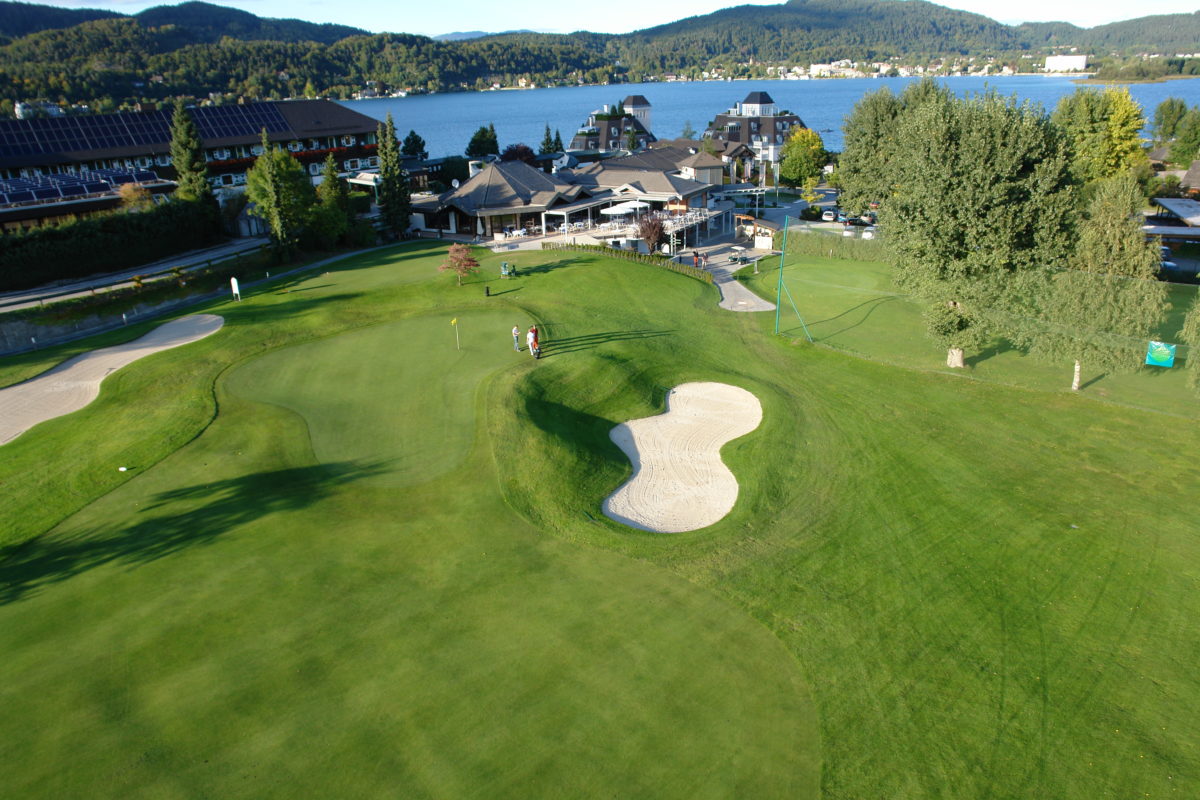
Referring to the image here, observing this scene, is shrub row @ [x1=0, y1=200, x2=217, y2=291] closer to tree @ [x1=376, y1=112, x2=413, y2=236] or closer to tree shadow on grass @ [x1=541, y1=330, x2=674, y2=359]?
tree @ [x1=376, y1=112, x2=413, y2=236]

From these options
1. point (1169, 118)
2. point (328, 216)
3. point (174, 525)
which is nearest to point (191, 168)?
point (328, 216)

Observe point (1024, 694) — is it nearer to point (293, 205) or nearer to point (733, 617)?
point (733, 617)

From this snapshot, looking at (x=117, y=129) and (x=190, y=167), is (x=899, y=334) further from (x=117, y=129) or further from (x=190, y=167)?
(x=117, y=129)

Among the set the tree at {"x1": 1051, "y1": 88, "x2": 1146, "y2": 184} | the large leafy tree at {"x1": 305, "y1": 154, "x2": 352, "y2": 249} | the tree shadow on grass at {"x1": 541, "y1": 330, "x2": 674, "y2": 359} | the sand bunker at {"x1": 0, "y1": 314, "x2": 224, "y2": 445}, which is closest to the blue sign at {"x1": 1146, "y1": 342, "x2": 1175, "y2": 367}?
the tree shadow on grass at {"x1": 541, "y1": 330, "x2": 674, "y2": 359}

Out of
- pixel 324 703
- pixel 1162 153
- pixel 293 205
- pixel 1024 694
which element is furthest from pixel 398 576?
pixel 1162 153

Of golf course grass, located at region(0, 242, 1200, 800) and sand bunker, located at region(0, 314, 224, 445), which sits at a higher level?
sand bunker, located at region(0, 314, 224, 445)

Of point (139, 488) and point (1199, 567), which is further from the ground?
point (139, 488)
